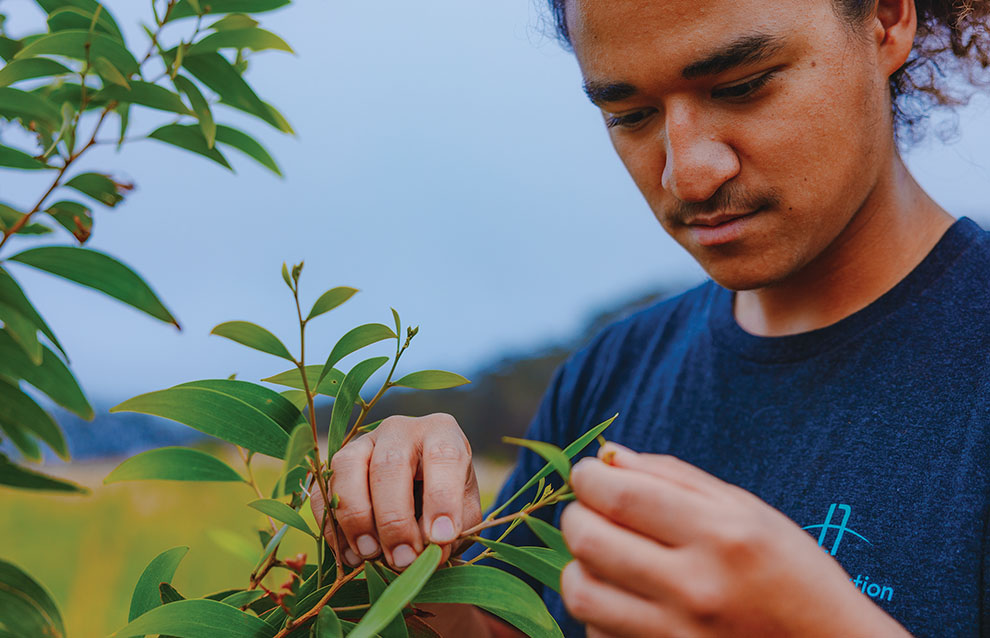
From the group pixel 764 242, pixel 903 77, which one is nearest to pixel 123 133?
pixel 764 242

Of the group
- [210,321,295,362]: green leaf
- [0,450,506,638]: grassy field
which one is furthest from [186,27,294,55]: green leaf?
[0,450,506,638]: grassy field

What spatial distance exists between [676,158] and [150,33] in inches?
20.2

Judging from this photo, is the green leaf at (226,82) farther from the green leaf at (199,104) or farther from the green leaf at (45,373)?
the green leaf at (45,373)

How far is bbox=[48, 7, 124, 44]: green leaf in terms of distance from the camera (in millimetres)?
573

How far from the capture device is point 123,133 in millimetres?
685

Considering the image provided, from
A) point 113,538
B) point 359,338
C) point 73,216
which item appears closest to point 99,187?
point 73,216

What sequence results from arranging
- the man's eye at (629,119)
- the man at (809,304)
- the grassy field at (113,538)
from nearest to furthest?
the man at (809,304) → the man's eye at (629,119) → the grassy field at (113,538)

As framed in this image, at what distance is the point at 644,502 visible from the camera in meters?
0.41

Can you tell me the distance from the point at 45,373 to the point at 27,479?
83 millimetres

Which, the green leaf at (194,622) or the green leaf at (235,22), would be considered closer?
the green leaf at (194,622)

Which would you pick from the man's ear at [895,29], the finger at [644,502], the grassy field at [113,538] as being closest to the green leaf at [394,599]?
the finger at [644,502]

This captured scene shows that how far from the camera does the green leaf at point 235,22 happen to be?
579 millimetres

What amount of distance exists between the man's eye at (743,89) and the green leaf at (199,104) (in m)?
0.50

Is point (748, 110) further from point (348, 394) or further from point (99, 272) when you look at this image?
point (99, 272)
